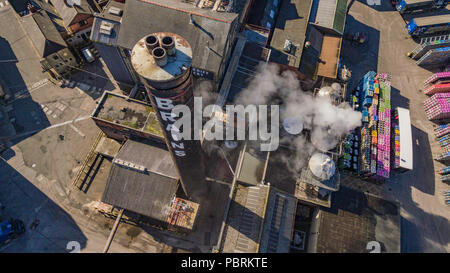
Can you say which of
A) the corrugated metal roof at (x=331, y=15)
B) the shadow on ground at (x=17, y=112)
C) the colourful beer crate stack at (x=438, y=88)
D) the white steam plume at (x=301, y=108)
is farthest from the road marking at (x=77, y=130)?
the colourful beer crate stack at (x=438, y=88)

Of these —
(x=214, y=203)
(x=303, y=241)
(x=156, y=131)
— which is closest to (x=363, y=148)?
(x=303, y=241)

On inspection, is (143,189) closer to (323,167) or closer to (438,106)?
(323,167)

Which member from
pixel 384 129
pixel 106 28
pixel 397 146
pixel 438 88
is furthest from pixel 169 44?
pixel 438 88

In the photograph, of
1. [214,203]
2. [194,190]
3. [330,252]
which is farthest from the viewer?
[214,203]

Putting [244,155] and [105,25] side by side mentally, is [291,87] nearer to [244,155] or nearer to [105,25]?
[244,155]

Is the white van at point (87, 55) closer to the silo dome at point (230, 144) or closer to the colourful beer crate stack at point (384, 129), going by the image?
the silo dome at point (230, 144)
